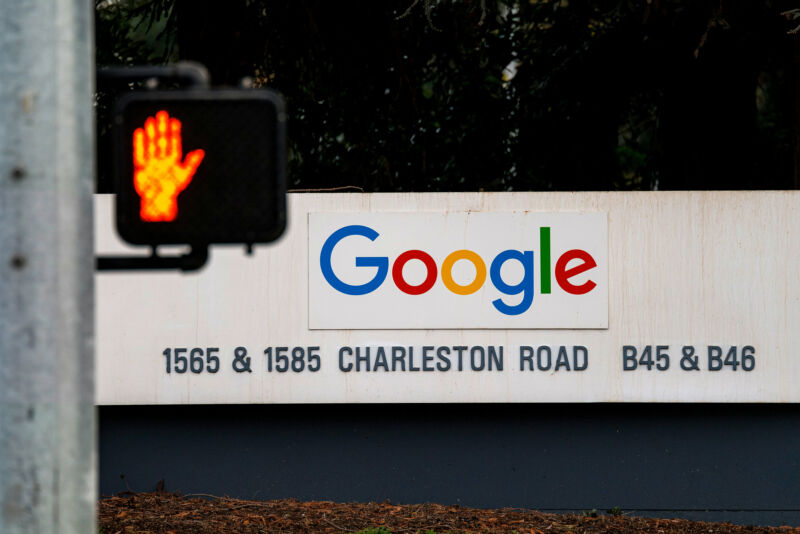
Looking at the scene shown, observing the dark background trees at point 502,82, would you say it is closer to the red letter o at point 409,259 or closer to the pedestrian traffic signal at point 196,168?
the red letter o at point 409,259

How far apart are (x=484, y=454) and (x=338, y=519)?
4.02ft

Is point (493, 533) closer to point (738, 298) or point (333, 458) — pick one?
point (333, 458)

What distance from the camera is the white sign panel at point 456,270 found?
7.78 meters

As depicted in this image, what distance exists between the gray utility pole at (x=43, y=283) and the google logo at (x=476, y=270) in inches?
185

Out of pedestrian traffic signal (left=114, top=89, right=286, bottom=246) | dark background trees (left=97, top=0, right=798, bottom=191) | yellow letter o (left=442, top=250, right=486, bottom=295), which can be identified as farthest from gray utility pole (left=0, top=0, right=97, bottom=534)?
dark background trees (left=97, top=0, right=798, bottom=191)

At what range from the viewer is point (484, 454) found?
796cm

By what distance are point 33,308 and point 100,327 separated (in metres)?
4.94

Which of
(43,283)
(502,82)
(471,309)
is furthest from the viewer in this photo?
(502,82)

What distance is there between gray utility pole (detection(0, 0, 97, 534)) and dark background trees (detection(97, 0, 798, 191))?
7.52 metres

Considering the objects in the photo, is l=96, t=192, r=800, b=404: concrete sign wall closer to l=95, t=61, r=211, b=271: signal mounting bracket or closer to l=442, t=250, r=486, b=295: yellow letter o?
l=442, t=250, r=486, b=295: yellow letter o

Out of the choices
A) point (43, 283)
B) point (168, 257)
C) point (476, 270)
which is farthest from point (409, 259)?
point (43, 283)

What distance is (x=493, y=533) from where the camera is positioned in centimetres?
707

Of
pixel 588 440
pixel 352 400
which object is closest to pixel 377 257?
pixel 352 400

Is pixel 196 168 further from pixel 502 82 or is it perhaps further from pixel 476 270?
pixel 502 82
